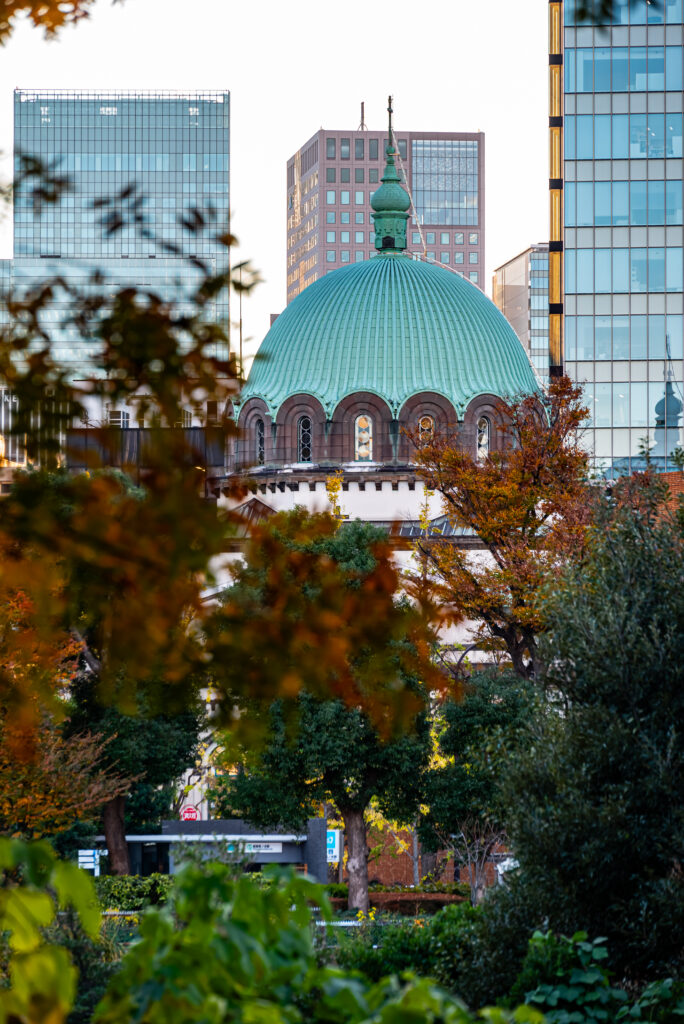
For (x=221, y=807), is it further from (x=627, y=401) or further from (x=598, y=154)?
(x=598, y=154)

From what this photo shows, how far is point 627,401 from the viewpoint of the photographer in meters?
68.2

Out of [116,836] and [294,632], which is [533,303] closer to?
[116,836]

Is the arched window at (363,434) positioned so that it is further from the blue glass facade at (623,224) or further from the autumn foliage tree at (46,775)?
the autumn foliage tree at (46,775)

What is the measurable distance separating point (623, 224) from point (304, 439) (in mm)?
21131

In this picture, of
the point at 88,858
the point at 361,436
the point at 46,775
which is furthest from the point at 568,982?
the point at 361,436

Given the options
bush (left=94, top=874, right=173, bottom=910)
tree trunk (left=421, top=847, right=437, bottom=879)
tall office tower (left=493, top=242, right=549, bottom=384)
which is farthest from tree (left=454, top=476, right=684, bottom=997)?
tall office tower (left=493, top=242, right=549, bottom=384)

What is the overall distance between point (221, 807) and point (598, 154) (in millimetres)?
41089

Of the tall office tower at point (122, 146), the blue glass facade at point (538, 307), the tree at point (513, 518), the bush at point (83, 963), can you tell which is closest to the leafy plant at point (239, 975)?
the bush at point (83, 963)

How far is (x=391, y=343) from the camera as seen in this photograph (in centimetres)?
5709

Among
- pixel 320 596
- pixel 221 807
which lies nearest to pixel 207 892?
pixel 320 596

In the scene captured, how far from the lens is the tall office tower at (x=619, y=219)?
67.7 metres

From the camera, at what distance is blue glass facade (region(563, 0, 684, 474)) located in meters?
67.6

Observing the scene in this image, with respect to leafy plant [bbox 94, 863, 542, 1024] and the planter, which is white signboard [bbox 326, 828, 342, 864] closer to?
the planter

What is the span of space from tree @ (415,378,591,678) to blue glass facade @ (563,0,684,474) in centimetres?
3261
